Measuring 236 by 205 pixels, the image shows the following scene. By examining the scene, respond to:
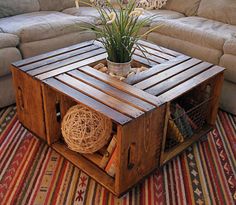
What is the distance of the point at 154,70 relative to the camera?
1.70m

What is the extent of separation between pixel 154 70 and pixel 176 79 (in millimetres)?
135

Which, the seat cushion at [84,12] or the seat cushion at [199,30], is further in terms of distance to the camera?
the seat cushion at [84,12]

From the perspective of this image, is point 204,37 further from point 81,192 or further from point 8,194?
point 8,194

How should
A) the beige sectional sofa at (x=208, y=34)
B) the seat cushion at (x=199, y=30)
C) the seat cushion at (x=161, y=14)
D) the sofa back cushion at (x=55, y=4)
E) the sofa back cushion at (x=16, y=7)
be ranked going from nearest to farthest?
the beige sectional sofa at (x=208, y=34), the seat cushion at (x=199, y=30), the sofa back cushion at (x=16, y=7), the seat cushion at (x=161, y=14), the sofa back cushion at (x=55, y=4)

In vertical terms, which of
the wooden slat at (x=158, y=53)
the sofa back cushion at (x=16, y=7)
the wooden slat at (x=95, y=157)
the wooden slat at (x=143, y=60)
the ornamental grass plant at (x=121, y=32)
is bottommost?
the wooden slat at (x=95, y=157)

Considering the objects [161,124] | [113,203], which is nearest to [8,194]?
[113,203]

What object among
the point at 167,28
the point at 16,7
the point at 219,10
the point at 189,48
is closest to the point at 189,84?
the point at 189,48

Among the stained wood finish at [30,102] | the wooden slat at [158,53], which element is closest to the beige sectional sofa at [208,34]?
the wooden slat at [158,53]

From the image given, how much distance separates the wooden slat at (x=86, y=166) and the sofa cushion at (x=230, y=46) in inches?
45.9

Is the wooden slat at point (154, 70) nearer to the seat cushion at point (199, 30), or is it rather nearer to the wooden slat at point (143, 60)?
the wooden slat at point (143, 60)

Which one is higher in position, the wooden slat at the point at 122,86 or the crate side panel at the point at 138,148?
the wooden slat at the point at 122,86

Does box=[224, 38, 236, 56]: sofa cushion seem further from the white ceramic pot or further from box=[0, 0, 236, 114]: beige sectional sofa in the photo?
the white ceramic pot

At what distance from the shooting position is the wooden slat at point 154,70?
1616mm

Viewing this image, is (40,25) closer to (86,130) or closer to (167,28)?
(167,28)
